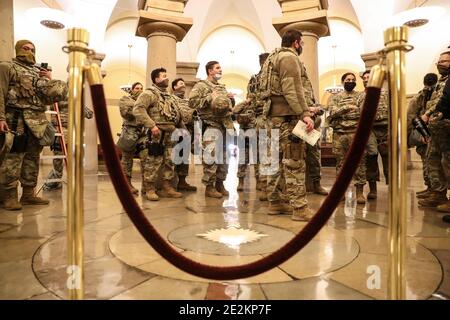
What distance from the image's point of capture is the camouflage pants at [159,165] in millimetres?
5141

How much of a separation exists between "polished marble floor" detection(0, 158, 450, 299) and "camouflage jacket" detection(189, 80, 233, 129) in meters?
1.57

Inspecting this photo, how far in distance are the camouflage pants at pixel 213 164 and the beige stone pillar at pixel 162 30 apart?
289 cm

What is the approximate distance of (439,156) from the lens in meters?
4.51

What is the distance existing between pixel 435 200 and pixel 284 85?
284cm

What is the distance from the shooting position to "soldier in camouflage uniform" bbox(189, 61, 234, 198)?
516cm

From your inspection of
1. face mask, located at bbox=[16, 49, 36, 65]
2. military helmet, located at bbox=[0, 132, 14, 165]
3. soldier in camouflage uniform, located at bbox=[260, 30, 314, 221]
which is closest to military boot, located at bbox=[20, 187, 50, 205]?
military helmet, located at bbox=[0, 132, 14, 165]

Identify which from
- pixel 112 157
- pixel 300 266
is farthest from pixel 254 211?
pixel 112 157

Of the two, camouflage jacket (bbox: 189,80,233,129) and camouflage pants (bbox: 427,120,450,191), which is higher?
camouflage jacket (bbox: 189,80,233,129)

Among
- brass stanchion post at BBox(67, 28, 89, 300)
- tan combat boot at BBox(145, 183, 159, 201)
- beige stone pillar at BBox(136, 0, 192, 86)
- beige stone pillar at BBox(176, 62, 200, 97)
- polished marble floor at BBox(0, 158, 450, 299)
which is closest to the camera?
brass stanchion post at BBox(67, 28, 89, 300)

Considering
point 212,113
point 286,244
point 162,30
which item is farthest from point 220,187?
point 286,244

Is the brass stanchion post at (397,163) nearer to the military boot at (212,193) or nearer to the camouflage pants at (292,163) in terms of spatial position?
the camouflage pants at (292,163)

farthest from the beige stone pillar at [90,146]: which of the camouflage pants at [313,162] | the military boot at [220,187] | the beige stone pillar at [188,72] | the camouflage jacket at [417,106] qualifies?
the camouflage jacket at [417,106]

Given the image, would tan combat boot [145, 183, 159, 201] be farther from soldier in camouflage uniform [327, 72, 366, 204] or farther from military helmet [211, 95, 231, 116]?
soldier in camouflage uniform [327, 72, 366, 204]

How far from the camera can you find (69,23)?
29.9 feet
